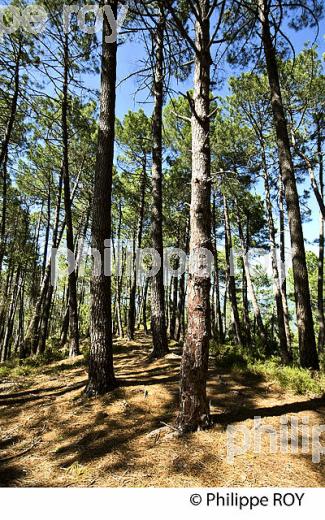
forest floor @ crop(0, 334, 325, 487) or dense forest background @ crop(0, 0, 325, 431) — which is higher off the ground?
dense forest background @ crop(0, 0, 325, 431)

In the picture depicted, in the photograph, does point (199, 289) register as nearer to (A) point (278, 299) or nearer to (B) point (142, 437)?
(B) point (142, 437)

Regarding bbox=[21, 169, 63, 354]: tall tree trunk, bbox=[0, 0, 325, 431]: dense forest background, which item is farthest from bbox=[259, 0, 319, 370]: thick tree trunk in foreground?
bbox=[21, 169, 63, 354]: tall tree trunk

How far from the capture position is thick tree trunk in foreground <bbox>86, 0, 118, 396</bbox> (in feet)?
16.1

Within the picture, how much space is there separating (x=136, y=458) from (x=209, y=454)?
0.74 meters

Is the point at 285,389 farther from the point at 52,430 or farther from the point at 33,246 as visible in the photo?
the point at 33,246

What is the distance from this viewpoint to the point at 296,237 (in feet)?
21.7

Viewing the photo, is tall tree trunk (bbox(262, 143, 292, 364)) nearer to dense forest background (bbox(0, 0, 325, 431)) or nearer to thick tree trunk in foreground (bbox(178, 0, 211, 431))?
dense forest background (bbox(0, 0, 325, 431))

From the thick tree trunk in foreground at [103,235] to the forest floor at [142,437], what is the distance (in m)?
0.40

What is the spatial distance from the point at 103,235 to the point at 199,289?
7.47 ft

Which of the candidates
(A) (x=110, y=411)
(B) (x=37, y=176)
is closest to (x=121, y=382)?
(A) (x=110, y=411)

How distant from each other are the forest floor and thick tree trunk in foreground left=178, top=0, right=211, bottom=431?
0.99 feet

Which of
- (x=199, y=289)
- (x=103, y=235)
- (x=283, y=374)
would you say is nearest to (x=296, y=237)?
(x=283, y=374)

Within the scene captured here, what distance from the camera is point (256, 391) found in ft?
15.8

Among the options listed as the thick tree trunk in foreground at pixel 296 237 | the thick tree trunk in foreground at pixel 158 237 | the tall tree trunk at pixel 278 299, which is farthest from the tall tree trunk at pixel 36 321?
the tall tree trunk at pixel 278 299
